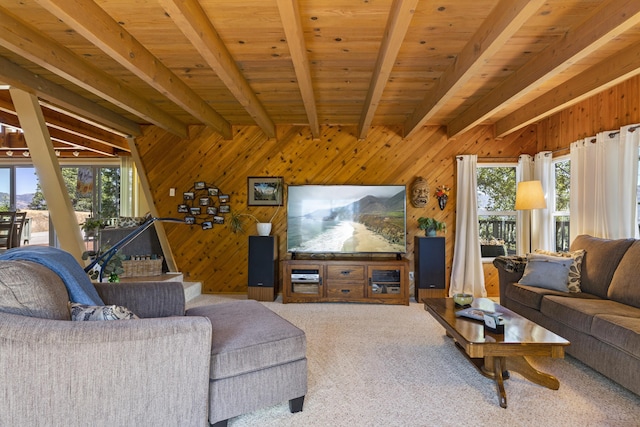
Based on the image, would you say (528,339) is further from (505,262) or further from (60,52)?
(60,52)

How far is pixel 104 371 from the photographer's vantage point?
132 centimetres

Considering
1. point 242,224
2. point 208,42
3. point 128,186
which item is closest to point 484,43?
point 208,42

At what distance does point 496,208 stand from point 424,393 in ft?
11.9

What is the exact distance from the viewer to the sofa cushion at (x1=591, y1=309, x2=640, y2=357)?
6.64ft

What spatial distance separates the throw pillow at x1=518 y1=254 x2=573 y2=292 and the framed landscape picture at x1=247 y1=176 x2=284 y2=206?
3.14 meters

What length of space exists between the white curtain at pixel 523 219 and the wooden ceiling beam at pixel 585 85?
2.29ft

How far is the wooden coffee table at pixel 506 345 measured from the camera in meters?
1.99

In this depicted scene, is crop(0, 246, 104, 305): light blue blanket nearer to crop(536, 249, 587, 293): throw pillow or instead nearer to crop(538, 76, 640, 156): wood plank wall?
crop(536, 249, 587, 293): throw pillow

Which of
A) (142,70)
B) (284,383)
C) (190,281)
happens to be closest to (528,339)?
(284,383)

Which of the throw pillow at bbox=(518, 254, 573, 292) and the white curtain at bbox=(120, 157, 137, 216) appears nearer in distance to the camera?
the throw pillow at bbox=(518, 254, 573, 292)

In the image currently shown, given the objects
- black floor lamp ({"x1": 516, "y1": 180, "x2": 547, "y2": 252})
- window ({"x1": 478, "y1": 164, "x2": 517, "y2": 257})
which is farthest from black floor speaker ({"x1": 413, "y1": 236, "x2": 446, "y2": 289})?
black floor lamp ({"x1": 516, "y1": 180, "x2": 547, "y2": 252})

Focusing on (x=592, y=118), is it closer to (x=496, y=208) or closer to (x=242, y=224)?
(x=496, y=208)

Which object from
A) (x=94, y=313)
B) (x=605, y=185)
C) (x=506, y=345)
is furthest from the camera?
(x=605, y=185)

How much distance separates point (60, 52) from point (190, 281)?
127 inches
